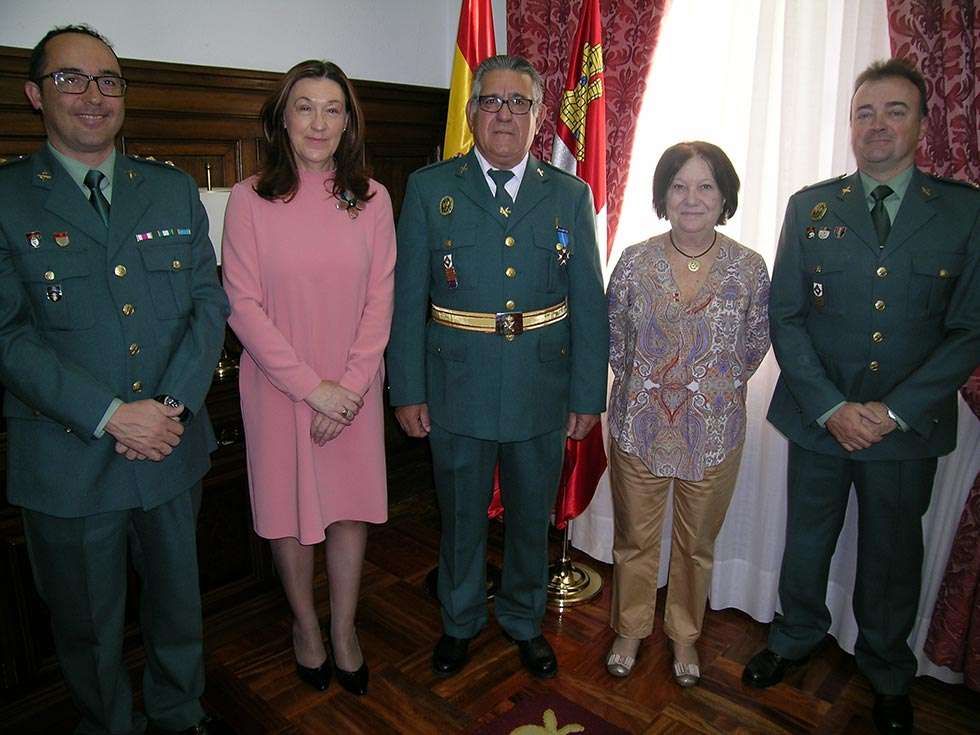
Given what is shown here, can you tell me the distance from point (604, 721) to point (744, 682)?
452 millimetres

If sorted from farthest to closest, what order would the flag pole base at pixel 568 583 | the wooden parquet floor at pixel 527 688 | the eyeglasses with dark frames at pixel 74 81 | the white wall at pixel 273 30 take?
1. the flag pole base at pixel 568 583
2. the white wall at pixel 273 30
3. the wooden parquet floor at pixel 527 688
4. the eyeglasses with dark frames at pixel 74 81

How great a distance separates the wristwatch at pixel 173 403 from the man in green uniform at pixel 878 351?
1467 millimetres

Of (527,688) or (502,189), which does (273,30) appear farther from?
(527,688)

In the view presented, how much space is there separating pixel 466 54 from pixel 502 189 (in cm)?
96

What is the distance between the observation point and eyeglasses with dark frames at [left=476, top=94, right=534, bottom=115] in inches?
77.8

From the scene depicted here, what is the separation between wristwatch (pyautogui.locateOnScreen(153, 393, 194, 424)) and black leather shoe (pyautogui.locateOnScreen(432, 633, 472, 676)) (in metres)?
1.03

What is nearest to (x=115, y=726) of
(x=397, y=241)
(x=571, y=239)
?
(x=397, y=241)

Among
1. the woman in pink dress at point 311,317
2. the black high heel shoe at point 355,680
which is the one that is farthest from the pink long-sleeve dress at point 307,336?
the black high heel shoe at point 355,680

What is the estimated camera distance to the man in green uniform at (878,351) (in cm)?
186

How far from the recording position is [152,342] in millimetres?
1750

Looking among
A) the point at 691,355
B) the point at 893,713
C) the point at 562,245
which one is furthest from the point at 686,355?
the point at 893,713

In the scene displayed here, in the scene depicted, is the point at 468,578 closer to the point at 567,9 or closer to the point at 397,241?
the point at 397,241

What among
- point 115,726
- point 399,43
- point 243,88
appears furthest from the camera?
point 399,43

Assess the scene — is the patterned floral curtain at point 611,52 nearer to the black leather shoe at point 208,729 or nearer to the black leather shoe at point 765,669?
the black leather shoe at point 765,669
